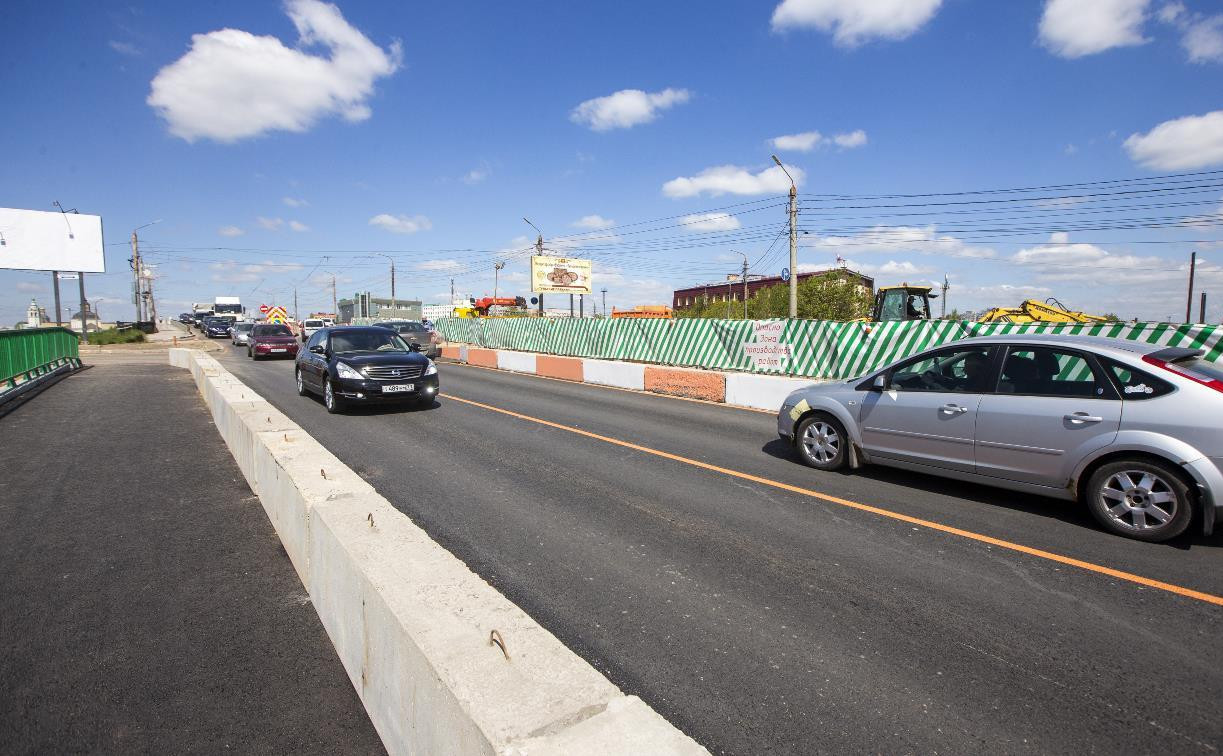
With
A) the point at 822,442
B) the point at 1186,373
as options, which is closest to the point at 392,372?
the point at 822,442

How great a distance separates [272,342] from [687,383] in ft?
61.3

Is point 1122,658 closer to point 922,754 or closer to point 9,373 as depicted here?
point 922,754

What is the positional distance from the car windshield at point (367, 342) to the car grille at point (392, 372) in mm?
1180

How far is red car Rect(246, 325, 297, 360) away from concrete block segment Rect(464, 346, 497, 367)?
274 inches

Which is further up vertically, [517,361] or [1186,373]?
[1186,373]

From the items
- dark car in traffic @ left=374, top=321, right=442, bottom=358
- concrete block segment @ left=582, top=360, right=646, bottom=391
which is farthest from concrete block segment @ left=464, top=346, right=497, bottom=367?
concrete block segment @ left=582, top=360, right=646, bottom=391

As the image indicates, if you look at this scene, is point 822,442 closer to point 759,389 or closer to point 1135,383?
point 1135,383

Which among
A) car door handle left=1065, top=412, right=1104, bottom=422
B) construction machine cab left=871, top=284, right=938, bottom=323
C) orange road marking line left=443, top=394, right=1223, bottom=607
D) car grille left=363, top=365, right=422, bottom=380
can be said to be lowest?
orange road marking line left=443, top=394, right=1223, bottom=607

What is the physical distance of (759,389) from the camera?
11688 mm

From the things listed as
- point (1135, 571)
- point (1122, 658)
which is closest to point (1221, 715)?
point (1122, 658)

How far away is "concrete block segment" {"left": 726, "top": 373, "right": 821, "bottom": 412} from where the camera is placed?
441 inches

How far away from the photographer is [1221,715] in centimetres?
259

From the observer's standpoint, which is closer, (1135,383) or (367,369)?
(1135,383)

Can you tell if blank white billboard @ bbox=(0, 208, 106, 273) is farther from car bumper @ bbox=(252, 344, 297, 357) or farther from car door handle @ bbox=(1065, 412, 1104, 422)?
car door handle @ bbox=(1065, 412, 1104, 422)
